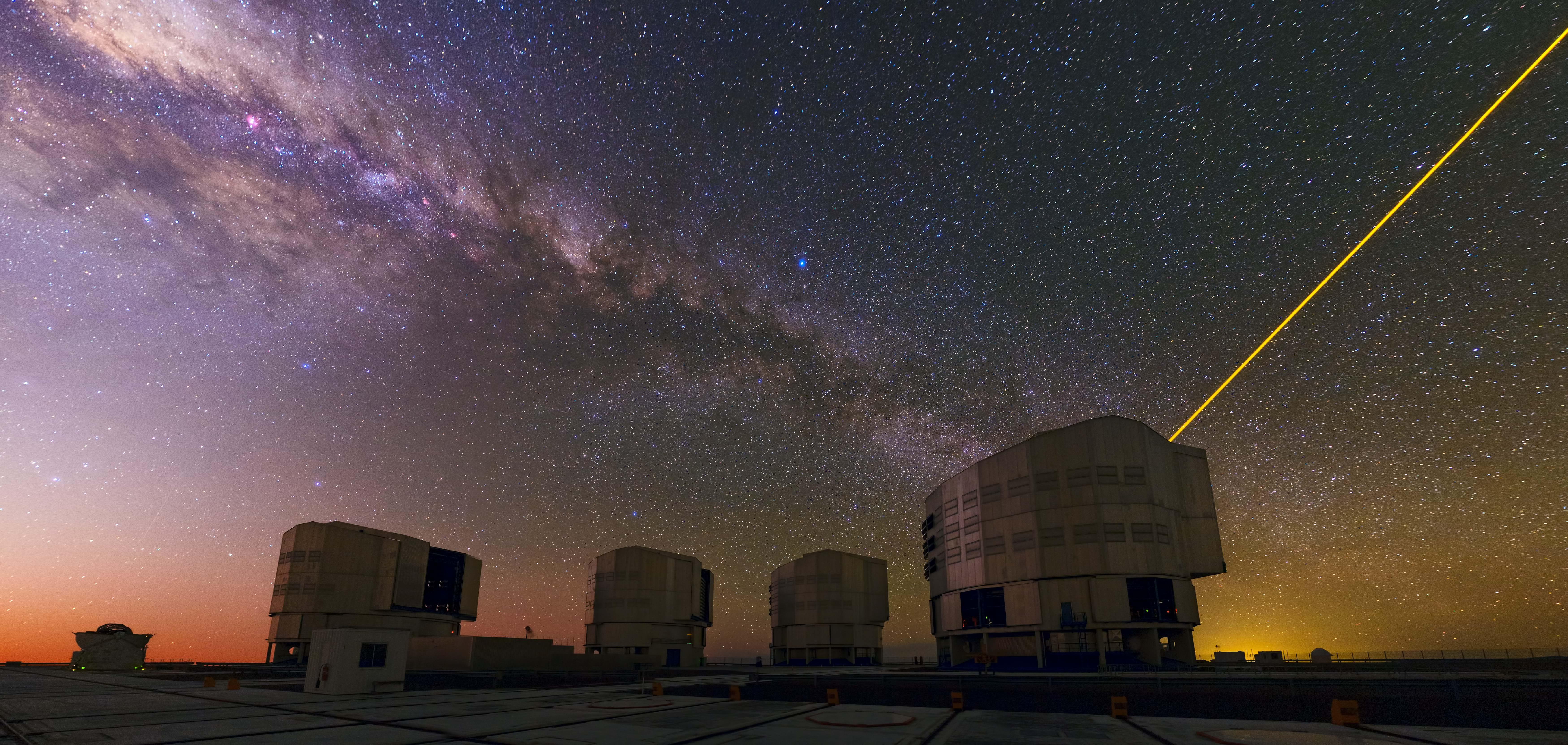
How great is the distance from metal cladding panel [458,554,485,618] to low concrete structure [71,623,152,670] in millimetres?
39896

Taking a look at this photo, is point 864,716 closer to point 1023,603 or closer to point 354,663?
point 354,663

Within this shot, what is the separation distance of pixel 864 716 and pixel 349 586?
9510 centimetres

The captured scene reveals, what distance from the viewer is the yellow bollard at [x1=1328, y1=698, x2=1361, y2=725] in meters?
20.2

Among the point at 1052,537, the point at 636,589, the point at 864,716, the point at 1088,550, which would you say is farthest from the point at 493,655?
the point at 1088,550

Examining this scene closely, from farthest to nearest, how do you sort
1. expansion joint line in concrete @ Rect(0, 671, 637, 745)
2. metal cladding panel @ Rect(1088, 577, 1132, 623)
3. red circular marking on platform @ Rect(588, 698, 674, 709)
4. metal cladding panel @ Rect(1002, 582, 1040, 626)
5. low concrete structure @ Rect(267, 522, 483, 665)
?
low concrete structure @ Rect(267, 522, 483, 665) < metal cladding panel @ Rect(1002, 582, 1040, 626) < metal cladding panel @ Rect(1088, 577, 1132, 623) < red circular marking on platform @ Rect(588, 698, 674, 709) < expansion joint line in concrete @ Rect(0, 671, 637, 745)

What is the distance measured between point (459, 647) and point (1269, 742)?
221ft

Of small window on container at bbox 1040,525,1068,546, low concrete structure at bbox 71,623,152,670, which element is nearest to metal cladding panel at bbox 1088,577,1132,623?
small window on container at bbox 1040,525,1068,546

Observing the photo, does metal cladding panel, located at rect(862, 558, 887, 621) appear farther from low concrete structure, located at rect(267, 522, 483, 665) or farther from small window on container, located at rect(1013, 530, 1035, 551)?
low concrete structure, located at rect(267, 522, 483, 665)

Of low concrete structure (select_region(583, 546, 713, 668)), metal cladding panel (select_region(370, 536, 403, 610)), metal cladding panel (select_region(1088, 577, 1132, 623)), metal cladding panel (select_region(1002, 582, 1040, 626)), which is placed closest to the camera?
metal cladding panel (select_region(1088, 577, 1132, 623))

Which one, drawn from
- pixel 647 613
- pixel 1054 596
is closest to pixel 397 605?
pixel 647 613

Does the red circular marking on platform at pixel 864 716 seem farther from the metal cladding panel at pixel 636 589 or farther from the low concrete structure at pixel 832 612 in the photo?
the low concrete structure at pixel 832 612

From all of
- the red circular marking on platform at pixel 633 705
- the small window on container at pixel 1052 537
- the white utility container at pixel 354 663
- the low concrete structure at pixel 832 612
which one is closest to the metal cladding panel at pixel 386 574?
the low concrete structure at pixel 832 612

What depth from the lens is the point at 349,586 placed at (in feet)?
305

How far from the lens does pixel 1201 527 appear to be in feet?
255
